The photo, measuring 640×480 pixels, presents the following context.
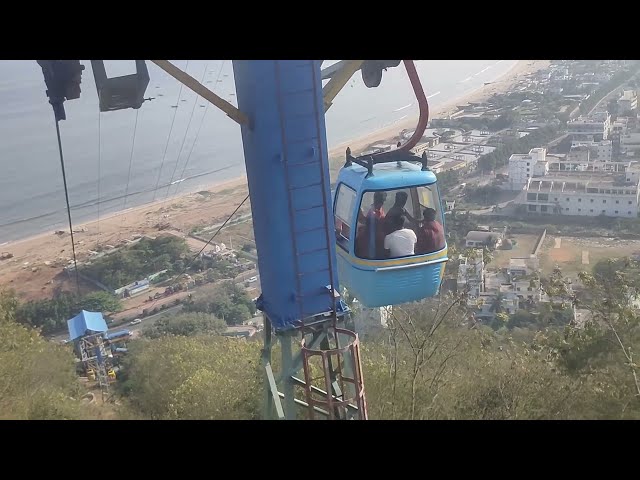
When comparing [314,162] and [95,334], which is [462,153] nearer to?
[95,334]

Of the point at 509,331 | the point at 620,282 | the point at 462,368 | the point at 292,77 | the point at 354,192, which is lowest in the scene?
the point at 509,331

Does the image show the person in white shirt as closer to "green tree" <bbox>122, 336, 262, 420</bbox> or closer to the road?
"green tree" <bbox>122, 336, 262, 420</bbox>

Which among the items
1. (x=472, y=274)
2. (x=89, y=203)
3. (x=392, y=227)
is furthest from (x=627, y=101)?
(x=89, y=203)

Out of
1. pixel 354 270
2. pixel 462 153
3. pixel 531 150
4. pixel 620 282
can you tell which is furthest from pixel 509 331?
pixel 354 270

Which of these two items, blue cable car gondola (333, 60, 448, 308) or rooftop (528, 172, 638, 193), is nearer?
blue cable car gondola (333, 60, 448, 308)

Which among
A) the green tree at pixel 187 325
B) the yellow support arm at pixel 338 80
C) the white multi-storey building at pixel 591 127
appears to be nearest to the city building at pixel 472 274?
the green tree at pixel 187 325

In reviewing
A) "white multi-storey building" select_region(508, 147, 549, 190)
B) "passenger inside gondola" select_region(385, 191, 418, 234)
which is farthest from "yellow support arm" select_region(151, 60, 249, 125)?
"white multi-storey building" select_region(508, 147, 549, 190)
